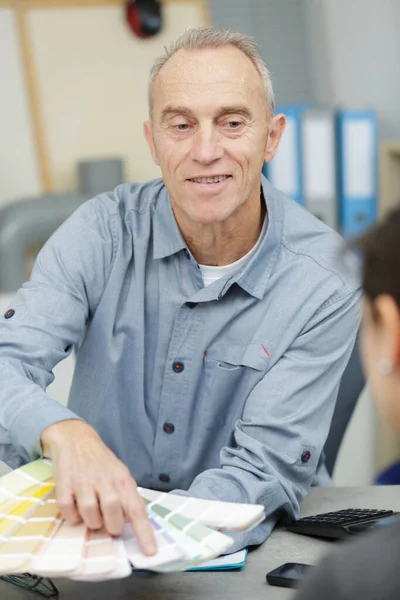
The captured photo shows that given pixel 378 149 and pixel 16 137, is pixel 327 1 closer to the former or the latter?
pixel 378 149

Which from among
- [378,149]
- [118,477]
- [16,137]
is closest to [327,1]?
[378,149]

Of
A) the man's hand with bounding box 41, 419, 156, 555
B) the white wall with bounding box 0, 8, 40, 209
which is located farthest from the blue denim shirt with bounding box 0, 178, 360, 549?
the white wall with bounding box 0, 8, 40, 209

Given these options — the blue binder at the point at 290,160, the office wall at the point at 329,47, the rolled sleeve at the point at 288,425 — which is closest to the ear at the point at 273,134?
the rolled sleeve at the point at 288,425

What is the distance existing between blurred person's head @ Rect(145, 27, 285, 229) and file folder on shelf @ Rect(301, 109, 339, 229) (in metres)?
1.09

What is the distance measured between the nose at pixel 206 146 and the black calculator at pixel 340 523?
60 centimetres

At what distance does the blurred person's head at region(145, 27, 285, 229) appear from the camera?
1479 millimetres

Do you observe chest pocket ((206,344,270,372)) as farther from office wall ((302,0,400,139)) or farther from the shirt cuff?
office wall ((302,0,400,139))

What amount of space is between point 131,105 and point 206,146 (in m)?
1.55

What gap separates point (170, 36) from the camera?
296cm

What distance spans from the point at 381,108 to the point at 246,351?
5.66 feet

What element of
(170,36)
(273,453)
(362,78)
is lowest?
(273,453)

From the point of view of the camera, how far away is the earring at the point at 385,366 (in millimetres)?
796

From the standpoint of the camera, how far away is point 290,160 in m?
2.62

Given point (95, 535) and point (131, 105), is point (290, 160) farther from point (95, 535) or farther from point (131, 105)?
point (95, 535)
